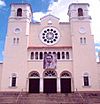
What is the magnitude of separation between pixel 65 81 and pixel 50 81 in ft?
7.33

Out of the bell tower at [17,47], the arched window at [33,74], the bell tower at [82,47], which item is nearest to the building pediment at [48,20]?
the bell tower at [17,47]

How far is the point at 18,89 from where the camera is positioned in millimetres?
34656

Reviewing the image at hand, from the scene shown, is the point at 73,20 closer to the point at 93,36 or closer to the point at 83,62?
the point at 93,36

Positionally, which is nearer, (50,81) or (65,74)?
(50,81)

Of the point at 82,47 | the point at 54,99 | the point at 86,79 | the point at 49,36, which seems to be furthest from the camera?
the point at 49,36

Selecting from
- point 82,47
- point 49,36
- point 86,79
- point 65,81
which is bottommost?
point 65,81

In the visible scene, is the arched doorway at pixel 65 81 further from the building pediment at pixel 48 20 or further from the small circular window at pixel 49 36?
the building pediment at pixel 48 20

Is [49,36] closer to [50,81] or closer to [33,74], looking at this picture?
[33,74]

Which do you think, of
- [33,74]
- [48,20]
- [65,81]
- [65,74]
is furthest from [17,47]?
[65,81]

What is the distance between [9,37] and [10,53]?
2.74 metres

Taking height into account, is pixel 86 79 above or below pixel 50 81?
above

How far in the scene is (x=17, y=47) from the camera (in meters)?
36.9

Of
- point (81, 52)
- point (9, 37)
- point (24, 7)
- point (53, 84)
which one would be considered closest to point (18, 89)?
point (53, 84)

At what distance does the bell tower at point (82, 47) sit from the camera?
35031 mm
